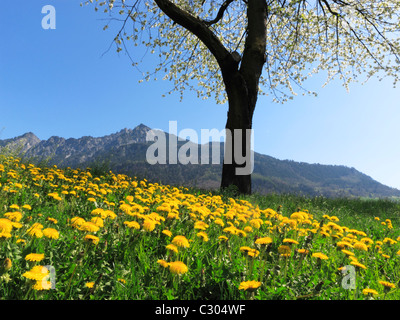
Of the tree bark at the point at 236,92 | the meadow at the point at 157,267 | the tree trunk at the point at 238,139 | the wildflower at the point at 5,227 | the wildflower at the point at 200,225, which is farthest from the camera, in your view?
the tree trunk at the point at 238,139

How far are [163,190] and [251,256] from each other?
3465 millimetres

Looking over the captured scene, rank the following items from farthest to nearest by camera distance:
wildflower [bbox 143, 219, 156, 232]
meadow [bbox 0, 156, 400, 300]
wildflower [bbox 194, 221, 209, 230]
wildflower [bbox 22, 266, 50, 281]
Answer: wildflower [bbox 194, 221, 209, 230] → wildflower [bbox 143, 219, 156, 232] → meadow [bbox 0, 156, 400, 300] → wildflower [bbox 22, 266, 50, 281]

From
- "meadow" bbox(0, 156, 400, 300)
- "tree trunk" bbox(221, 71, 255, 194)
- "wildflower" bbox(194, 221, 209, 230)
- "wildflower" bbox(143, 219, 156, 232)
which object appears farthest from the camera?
"tree trunk" bbox(221, 71, 255, 194)

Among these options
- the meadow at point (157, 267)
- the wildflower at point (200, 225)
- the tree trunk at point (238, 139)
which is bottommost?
the meadow at point (157, 267)

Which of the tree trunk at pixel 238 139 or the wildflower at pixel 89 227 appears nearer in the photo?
the wildflower at pixel 89 227

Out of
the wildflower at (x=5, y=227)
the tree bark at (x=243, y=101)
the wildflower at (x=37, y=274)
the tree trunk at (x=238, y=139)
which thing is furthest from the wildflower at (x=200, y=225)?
the tree trunk at (x=238, y=139)

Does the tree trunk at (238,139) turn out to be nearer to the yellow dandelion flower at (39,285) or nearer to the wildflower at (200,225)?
the wildflower at (200,225)

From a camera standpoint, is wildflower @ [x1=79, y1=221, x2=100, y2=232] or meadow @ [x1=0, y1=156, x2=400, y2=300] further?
wildflower @ [x1=79, y1=221, x2=100, y2=232]

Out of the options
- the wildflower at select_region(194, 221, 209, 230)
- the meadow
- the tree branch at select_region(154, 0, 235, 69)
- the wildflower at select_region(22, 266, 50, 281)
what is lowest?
the meadow

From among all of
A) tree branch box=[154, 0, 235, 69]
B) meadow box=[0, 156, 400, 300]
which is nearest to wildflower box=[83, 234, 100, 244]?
meadow box=[0, 156, 400, 300]

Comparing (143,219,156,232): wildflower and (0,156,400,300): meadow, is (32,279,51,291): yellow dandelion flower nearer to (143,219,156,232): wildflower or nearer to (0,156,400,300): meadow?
(0,156,400,300): meadow

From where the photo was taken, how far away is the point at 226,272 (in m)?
2.10

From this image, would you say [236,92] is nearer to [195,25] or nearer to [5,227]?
[195,25]
